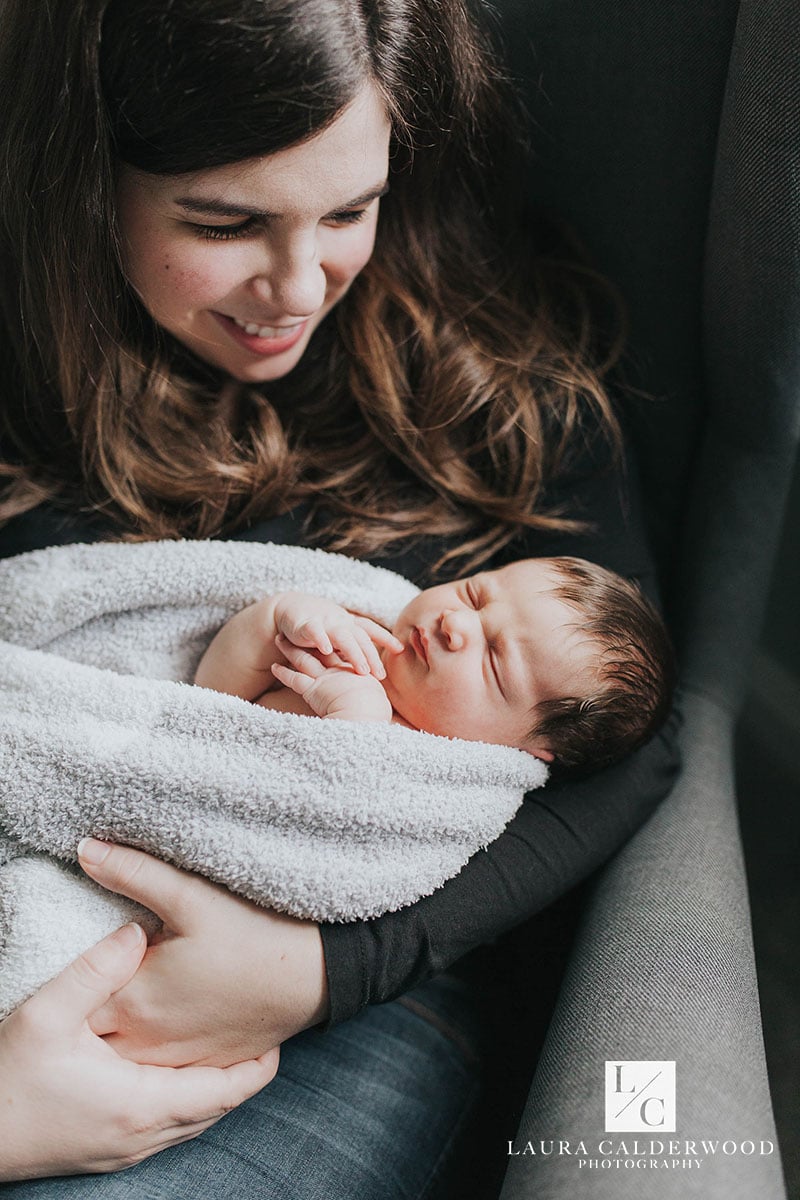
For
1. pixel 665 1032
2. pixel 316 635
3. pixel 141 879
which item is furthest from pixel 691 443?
pixel 141 879

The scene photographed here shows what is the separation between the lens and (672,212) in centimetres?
114

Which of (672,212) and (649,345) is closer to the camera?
(672,212)

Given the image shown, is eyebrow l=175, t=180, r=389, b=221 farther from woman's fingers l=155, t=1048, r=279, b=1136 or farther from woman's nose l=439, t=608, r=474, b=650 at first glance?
woman's fingers l=155, t=1048, r=279, b=1136

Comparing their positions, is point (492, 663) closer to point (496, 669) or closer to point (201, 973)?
point (496, 669)

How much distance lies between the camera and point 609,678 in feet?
3.21

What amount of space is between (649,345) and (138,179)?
0.63m

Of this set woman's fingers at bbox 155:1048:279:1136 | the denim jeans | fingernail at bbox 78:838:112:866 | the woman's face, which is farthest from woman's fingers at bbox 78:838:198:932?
the woman's face

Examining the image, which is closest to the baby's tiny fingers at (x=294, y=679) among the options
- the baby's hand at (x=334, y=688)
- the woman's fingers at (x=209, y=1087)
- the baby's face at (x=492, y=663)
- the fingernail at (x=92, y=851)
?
the baby's hand at (x=334, y=688)

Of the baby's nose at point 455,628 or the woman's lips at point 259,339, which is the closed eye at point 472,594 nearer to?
the baby's nose at point 455,628

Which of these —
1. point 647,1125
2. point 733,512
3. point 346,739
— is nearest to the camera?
point 647,1125

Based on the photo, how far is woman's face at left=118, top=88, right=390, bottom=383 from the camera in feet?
2.92

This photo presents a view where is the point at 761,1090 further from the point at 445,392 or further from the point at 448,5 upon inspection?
the point at 448,5

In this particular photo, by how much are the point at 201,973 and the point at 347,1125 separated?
262mm

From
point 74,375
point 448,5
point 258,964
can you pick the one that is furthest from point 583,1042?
point 448,5
